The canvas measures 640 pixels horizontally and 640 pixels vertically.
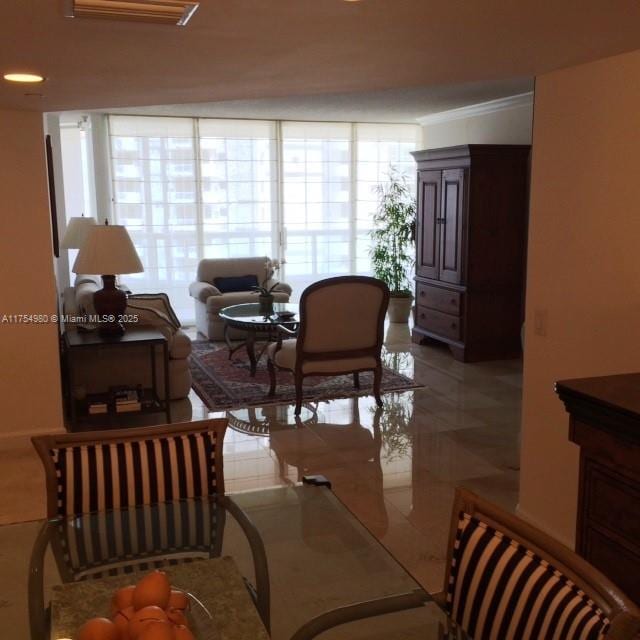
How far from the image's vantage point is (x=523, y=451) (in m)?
3.59

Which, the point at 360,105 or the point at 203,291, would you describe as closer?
the point at 360,105

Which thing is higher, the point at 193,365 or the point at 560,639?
the point at 560,639

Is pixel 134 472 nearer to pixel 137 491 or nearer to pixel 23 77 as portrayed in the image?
pixel 137 491

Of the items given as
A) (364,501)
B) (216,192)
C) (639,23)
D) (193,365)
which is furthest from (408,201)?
(639,23)

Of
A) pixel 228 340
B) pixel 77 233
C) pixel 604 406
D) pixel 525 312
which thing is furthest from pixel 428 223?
pixel 604 406

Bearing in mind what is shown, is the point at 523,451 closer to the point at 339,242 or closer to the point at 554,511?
the point at 554,511

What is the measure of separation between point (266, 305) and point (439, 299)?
1994 mm

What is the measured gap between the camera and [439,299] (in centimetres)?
758

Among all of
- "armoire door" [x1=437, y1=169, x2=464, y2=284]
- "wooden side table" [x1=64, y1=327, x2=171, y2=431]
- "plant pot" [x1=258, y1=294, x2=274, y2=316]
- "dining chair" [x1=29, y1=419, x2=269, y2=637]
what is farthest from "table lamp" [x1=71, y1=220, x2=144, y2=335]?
"armoire door" [x1=437, y1=169, x2=464, y2=284]

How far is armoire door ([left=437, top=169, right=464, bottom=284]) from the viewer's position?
281 inches

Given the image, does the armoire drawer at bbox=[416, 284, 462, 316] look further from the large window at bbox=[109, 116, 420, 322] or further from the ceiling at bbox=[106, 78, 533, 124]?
the large window at bbox=[109, 116, 420, 322]

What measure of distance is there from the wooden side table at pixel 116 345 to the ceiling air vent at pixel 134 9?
3143mm

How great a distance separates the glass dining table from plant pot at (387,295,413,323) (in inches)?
270

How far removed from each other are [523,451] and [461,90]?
4293mm
